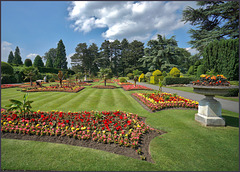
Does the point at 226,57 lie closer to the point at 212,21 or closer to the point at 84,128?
the point at 212,21

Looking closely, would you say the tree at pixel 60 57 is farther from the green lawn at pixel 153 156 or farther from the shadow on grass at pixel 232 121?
the shadow on grass at pixel 232 121

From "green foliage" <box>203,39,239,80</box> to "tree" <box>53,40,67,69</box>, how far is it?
154 feet

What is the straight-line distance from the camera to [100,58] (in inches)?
1993

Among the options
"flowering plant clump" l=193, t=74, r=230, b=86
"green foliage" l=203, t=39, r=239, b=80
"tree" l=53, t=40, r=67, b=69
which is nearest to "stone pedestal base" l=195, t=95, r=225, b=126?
"flowering plant clump" l=193, t=74, r=230, b=86

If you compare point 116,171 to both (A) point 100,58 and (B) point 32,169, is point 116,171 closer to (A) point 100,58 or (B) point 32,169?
(B) point 32,169

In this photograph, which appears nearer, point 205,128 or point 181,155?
point 181,155

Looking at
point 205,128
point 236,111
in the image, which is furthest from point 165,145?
point 236,111

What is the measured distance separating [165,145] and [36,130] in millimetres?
3924

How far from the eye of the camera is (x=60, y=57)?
46531 millimetres

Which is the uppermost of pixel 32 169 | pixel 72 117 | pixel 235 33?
pixel 235 33

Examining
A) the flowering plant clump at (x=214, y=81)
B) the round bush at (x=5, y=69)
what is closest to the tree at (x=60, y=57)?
the round bush at (x=5, y=69)

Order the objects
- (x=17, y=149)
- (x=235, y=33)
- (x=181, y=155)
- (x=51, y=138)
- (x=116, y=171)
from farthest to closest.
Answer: (x=235, y=33) → (x=51, y=138) → (x=17, y=149) → (x=181, y=155) → (x=116, y=171)

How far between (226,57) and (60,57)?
1944 inches

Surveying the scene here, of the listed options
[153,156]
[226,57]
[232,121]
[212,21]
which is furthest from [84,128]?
[212,21]
